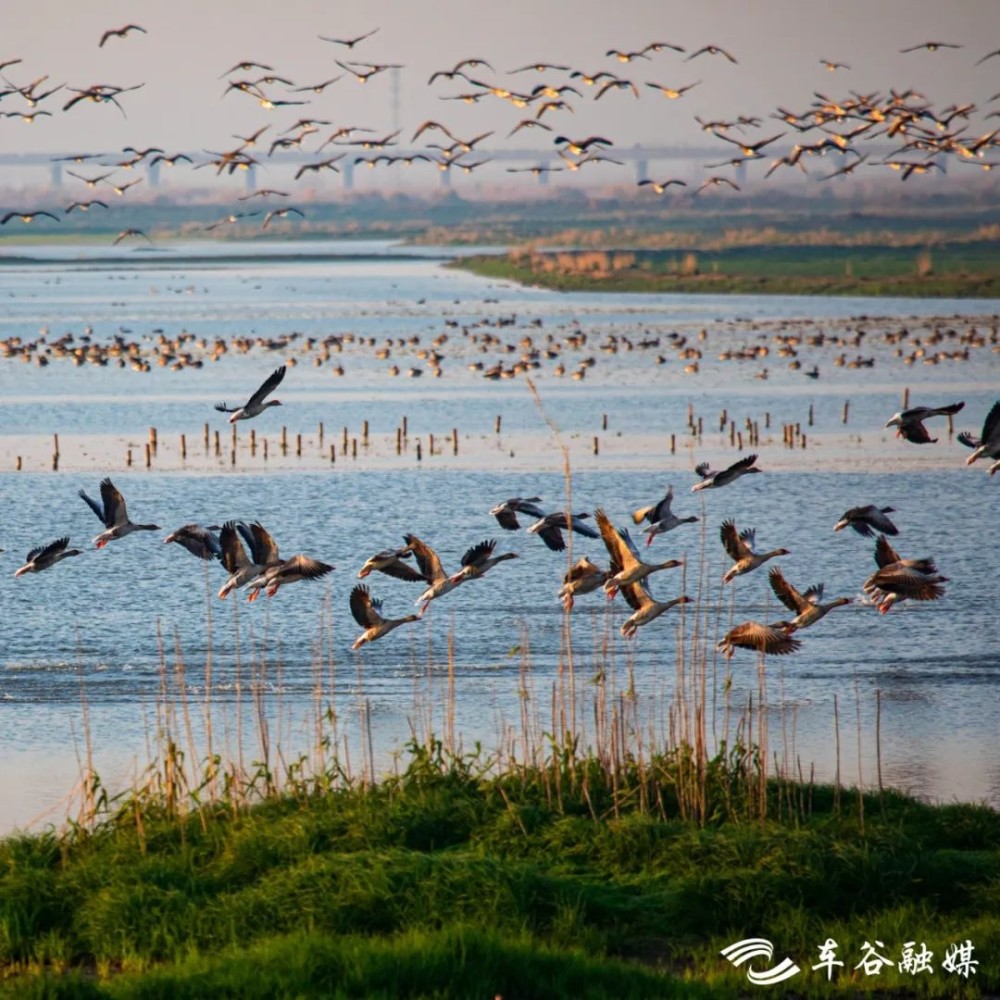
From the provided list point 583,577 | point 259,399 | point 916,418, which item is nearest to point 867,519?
point 916,418

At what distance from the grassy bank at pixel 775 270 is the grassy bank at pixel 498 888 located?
78930 millimetres

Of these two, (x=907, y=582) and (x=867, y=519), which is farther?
(x=867, y=519)

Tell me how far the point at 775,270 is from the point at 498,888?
326 feet

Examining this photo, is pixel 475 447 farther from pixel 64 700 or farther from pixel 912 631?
pixel 64 700

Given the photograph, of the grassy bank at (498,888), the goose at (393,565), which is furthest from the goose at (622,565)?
the goose at (393,565)

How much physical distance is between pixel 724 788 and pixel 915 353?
1806 inches

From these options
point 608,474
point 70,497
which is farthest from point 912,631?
point 70,497

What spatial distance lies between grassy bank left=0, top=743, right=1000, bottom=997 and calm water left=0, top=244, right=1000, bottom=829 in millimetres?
1629

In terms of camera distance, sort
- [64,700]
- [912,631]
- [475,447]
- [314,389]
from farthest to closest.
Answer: [314,389], [475,447], [912,631], [64,700]

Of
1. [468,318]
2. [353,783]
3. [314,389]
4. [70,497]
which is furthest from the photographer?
[468,318]

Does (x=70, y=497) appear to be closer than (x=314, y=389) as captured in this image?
Yes

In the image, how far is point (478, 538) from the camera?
2916 cm

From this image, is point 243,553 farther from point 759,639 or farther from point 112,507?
point 759,639

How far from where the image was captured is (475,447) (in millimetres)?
39969
